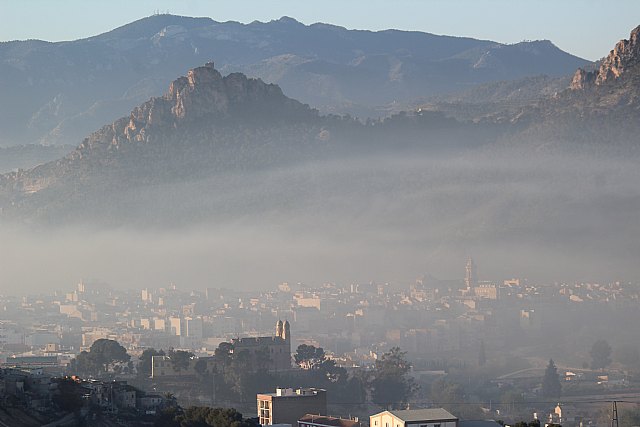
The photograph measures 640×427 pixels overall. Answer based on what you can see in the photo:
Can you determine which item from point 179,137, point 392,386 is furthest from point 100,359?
point 179,137

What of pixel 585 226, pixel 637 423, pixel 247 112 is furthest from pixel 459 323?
pixel 637 423

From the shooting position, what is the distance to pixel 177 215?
190 meters

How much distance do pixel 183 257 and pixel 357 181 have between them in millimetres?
18186

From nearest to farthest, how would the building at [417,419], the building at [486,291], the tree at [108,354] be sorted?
1. the building at [417,419]
2. the tree at [108,354]
3. the building at [486,291]

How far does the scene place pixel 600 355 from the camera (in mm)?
127062

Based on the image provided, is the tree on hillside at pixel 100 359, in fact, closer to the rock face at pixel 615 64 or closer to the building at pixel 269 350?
the building at pixel 269 350

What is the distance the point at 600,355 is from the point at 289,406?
5213 cm

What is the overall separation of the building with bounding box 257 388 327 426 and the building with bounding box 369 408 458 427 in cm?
922

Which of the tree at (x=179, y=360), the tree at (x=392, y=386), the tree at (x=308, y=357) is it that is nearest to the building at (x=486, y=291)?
the tree at (x=308, y=357)

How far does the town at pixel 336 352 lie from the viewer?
3061 inches

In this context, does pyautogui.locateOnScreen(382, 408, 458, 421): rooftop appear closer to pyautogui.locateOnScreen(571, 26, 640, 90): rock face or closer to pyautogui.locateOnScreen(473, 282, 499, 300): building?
pyautogui.locateOnScreen(473, 282, 499, 300): building

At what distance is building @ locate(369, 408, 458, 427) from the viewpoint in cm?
6391

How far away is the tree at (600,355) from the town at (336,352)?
0.43ft

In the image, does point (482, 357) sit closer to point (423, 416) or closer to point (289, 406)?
point (289, 406)
